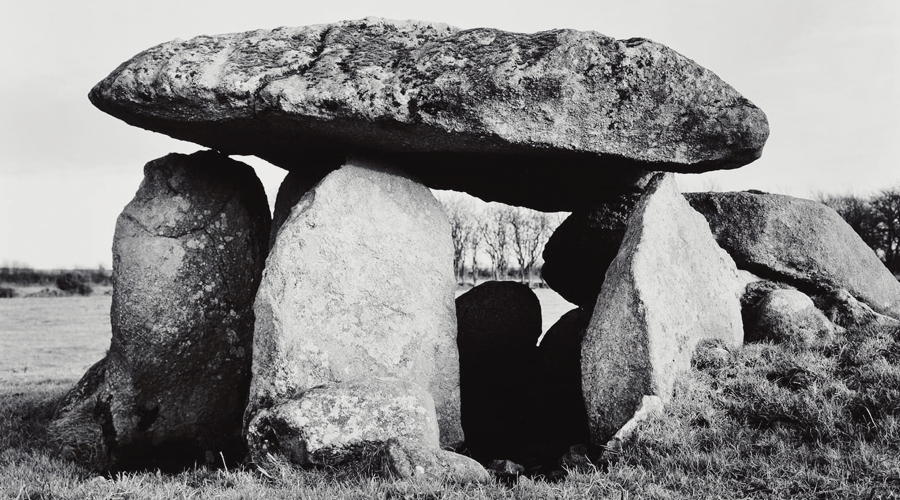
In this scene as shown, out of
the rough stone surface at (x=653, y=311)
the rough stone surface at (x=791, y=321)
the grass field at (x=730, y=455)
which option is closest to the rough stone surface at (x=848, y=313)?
the rough stone surface at (x=791, y=321)

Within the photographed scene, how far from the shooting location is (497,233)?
52125 millimetres

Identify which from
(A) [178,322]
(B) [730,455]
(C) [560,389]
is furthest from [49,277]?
(B) [730,455]

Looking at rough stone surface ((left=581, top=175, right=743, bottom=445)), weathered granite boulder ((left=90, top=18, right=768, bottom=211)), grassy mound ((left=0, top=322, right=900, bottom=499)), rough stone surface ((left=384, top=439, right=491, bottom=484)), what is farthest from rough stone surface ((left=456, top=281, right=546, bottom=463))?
weathered granite boulder ((left=90, top=18, right=768, bottom=211))

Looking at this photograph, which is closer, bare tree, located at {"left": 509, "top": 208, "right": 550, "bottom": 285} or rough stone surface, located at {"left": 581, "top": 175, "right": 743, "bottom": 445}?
rough stone surface, located at {"left": 581, "top": 175, "right": 743, "bottom": 445}

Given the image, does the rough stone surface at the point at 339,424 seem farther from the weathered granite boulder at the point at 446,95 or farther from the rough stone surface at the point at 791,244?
the rough stone surface at the point at 791,244

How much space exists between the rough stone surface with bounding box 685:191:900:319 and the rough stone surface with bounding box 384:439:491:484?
16.2 feet

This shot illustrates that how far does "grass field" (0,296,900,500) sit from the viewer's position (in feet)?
16.7

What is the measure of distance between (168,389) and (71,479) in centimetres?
182

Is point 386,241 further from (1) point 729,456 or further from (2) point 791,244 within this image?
(2) point 791,244

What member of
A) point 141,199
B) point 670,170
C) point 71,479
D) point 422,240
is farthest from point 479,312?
point 71,479

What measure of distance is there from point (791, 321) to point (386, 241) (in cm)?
423

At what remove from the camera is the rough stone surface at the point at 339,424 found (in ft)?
19.4

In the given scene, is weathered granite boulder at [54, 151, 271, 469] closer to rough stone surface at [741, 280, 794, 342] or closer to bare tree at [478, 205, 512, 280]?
rough stone surface at [741, 280, 794, 342]

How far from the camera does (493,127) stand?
22.9ft
